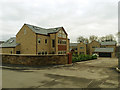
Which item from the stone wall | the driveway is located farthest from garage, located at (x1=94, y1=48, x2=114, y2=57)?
the driveway

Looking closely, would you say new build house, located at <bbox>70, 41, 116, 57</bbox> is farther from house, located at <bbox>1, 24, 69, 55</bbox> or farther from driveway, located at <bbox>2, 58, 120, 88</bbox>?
driveway, located at <bbox>2, 58, 120, 88</bbox>

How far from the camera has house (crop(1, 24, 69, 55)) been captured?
942 inches

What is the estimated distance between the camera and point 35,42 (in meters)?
23.5

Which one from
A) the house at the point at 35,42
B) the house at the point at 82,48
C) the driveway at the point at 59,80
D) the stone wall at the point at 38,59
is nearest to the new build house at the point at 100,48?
the house at the point at 82,48

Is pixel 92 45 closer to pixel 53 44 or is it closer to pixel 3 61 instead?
pixel 53 44

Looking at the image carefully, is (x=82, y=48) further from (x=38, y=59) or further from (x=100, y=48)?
(x=38, y=59)

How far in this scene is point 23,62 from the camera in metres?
15.3

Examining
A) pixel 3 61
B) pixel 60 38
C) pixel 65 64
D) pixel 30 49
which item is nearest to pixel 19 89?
pixel 65 64

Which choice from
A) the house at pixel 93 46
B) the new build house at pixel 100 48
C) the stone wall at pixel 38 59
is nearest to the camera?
the stone wall at pixel 38 59

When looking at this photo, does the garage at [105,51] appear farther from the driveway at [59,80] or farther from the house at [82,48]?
the driveway at [59,80]

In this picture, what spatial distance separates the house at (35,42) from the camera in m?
23.9

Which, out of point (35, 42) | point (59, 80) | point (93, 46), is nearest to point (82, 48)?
point (93, 46)

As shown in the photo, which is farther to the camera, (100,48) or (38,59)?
(100,48)

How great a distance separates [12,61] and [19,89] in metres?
11.3
